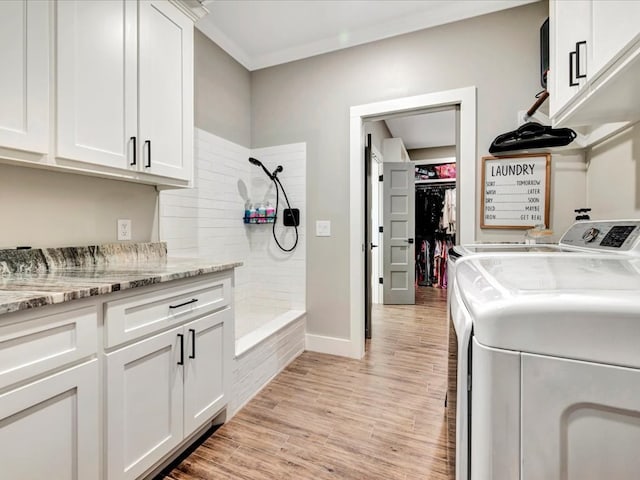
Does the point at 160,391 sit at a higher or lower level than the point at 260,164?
lower

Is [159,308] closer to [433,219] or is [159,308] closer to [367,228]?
[367,228]

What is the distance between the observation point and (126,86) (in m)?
1.50

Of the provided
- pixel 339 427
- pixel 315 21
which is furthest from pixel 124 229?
pixel 315 21

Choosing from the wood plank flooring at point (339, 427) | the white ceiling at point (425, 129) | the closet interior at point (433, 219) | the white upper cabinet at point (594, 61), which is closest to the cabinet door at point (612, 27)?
the white upper cabinet at point (594, 61)

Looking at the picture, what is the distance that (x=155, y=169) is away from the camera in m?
1.66

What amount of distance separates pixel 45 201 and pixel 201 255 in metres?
1.03

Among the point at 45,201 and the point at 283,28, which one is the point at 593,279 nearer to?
the point at 45,201

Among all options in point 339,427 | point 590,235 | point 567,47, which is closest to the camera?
point 567,47

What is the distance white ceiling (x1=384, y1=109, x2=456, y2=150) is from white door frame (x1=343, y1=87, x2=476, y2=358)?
1555mm

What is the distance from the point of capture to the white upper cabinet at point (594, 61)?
929mm

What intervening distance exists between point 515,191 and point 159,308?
2.21 metres

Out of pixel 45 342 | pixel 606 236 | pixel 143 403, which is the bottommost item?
pixel 143 403

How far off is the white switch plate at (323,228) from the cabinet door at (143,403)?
1.52 m

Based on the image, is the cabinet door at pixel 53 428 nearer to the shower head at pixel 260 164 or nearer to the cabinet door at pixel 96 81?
the cabinet door at pixel 96 81
